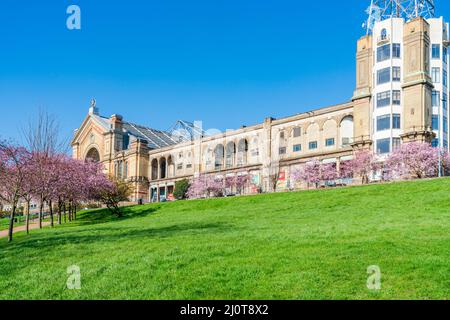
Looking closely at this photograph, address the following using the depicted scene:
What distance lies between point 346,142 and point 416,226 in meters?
44.7

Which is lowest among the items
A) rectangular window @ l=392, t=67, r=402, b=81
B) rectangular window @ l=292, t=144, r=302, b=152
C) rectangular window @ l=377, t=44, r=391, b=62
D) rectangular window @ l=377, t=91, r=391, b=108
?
rectangular window @ l=292, t=144, r=302, b=152

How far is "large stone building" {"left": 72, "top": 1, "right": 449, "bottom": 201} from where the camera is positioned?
55688mm

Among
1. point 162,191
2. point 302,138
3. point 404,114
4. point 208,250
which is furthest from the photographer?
point 162,191

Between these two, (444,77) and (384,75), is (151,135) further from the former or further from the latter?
(444,77)

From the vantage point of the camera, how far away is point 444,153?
1991 inches

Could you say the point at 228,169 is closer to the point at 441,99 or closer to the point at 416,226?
the point at 441,99

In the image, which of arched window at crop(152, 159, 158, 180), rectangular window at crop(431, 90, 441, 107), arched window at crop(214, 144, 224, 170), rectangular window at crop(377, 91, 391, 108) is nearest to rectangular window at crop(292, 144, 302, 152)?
rectangular window at crop(377, 91, 391, 108)

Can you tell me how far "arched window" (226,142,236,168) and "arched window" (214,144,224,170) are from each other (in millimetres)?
1258

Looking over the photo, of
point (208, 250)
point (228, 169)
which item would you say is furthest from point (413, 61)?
point (208, 250)

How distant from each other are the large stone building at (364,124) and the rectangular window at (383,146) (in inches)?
0.5

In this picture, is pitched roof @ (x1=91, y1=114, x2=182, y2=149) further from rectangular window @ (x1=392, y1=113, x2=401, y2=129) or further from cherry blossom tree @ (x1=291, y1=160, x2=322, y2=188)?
rectangular window @ (x1=392, y1=113, x2=401, y2=129)

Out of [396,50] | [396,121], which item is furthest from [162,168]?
[396,50]

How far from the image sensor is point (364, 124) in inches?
2313

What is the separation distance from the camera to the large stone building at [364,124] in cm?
5569
